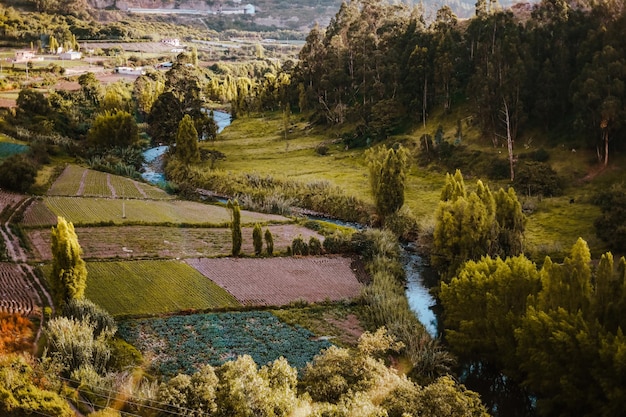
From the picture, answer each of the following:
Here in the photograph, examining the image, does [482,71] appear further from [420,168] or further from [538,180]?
[538,180]

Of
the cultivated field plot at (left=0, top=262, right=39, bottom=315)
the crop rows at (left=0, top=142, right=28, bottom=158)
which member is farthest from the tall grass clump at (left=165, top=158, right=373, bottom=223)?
the cultivated field plot at (left=0, top=262, right=39, bottom=315)

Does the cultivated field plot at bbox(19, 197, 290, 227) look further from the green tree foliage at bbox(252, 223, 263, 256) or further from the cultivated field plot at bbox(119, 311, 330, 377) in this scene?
the cultivated field plot at bbox(119, 311, 330, 377)

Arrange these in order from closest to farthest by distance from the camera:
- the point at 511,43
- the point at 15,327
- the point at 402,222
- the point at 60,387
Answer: the point at 60,387, the point at 15,327, the point at 402,222, the point at 511,43

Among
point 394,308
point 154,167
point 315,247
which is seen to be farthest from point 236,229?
point 154,167

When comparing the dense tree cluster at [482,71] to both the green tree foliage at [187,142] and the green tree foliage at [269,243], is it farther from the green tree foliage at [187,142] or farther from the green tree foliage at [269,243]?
the green tree foliage at [269,243]

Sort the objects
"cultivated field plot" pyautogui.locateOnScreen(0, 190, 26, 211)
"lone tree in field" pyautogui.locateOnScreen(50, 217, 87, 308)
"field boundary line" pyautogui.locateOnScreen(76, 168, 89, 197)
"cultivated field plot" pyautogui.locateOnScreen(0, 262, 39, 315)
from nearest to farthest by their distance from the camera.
A: "lone tree in field" pyautogui.locateOnScreen(50, 217, 87, 308)
"cultivated field plot" pyautogui.locateOnScreen(0, 262, 39, 315)
"cultivated field plot" pyautogui.locateOnScreen(0, 190, 26, 211)
"field boundary line" pyautogui.locateOnScreen(76, 168, 89, 197)

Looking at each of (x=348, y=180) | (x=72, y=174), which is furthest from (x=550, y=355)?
(x=72, y=174)

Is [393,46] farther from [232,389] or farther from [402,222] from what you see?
[232,389]
